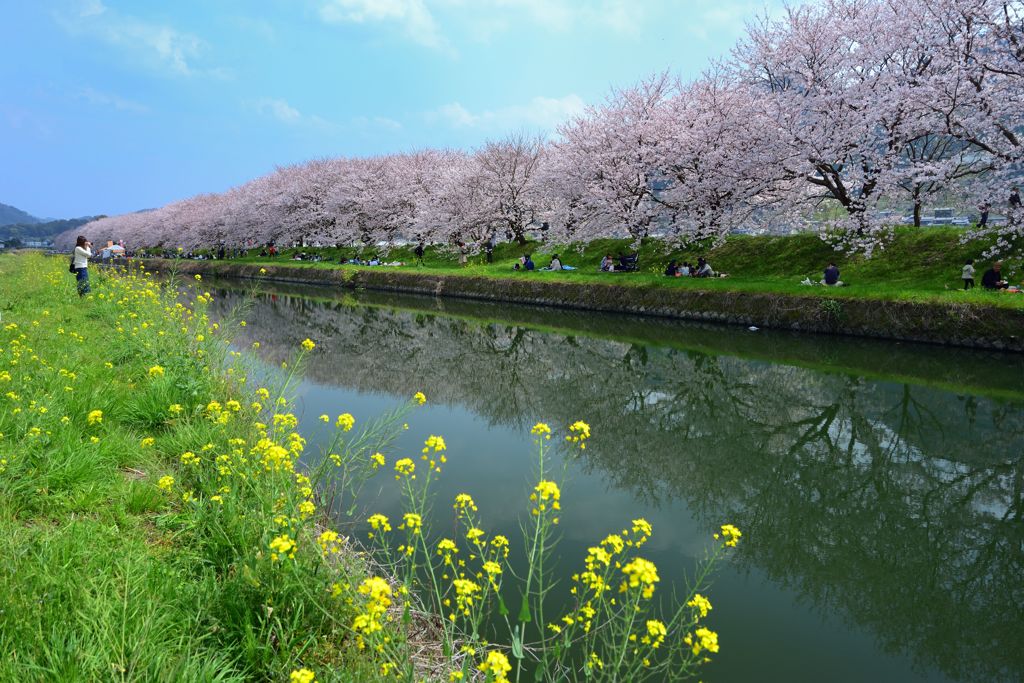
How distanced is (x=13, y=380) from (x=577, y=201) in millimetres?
32515

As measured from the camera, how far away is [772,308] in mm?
20031

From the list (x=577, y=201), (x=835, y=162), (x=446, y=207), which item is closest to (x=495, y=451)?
(x=835, y=162)

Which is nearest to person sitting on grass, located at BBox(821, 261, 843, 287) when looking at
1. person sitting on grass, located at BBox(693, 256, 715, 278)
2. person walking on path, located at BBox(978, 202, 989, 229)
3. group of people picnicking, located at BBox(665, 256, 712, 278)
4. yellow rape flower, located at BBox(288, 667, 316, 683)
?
group of people picnicking, located at BBox(665, 256, 712, 278)

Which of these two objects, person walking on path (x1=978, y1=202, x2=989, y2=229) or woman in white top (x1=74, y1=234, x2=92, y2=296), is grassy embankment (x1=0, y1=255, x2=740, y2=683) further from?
person walking on path (x1=978, y1=202, x2=989, y2=229)

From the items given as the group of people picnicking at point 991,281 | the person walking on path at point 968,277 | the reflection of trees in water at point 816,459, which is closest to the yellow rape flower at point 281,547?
the reflection of trees in water at point 816,459

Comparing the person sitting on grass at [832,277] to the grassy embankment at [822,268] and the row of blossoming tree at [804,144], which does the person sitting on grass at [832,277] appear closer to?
the grassy embankment at [822,268]

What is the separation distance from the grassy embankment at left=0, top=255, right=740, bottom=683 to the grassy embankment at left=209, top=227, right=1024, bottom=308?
53.9 feet

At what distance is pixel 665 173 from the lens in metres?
29.9

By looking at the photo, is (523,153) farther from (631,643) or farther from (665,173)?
(631,643)

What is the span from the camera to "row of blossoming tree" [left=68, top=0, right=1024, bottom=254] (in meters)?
19.2

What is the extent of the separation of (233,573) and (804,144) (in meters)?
25.6

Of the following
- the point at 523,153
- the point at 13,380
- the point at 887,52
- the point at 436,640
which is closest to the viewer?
the point at 436,640

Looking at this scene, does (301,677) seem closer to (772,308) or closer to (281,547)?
(281,547)

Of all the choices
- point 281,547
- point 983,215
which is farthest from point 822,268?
point 281,547
